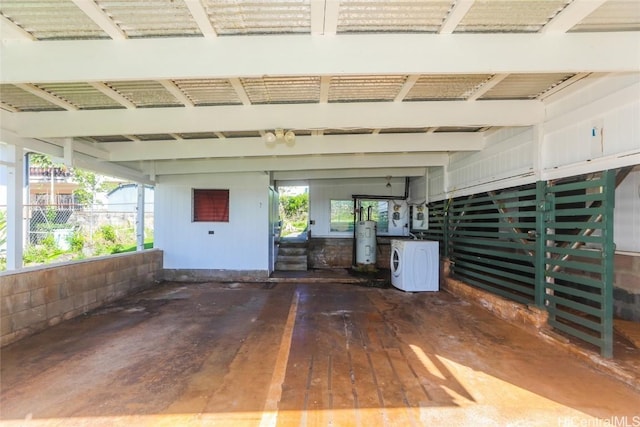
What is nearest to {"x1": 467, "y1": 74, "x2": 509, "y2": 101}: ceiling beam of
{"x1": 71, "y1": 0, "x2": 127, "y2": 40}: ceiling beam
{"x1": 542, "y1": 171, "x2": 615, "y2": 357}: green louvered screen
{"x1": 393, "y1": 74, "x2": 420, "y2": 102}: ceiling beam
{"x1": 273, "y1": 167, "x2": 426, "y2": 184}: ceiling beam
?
{"x1": 393, "y1": 74, "x2": 420, "y2": 102}: ceiling beam

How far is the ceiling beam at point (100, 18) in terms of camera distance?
6.55 ft

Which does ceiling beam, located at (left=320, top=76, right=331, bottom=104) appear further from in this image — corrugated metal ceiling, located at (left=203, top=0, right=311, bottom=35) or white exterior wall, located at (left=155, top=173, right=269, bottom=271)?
white exterior wall, located at (left=155, top=173, right=269, bottom=271)

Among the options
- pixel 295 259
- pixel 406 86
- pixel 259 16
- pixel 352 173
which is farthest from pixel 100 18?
pixel 295 259

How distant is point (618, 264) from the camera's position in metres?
4.18

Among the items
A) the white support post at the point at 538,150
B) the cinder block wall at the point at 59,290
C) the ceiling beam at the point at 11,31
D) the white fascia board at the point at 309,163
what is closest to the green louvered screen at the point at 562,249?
the white support post at the point at 538,150

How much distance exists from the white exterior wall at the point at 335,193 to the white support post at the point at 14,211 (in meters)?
6.70

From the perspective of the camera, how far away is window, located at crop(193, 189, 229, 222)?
302 inches

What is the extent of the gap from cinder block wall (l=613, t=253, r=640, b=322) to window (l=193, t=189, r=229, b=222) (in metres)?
6.97

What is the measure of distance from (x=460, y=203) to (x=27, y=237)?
9587mm

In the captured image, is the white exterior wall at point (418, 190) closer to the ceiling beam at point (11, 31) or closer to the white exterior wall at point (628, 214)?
the white exterior wall at point (628, 214)

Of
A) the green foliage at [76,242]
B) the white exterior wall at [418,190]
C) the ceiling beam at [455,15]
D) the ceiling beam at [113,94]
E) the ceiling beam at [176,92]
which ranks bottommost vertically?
the green foliage at [76,242]

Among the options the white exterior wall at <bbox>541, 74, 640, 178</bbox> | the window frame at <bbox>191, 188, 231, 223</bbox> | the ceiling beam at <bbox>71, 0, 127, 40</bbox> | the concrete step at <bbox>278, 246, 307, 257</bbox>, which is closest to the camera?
the ceiling beam at <bbox>71, 0, 127, 40</bbox>

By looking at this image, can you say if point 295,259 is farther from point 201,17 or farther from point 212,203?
point 201,17

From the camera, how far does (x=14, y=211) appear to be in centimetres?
403
